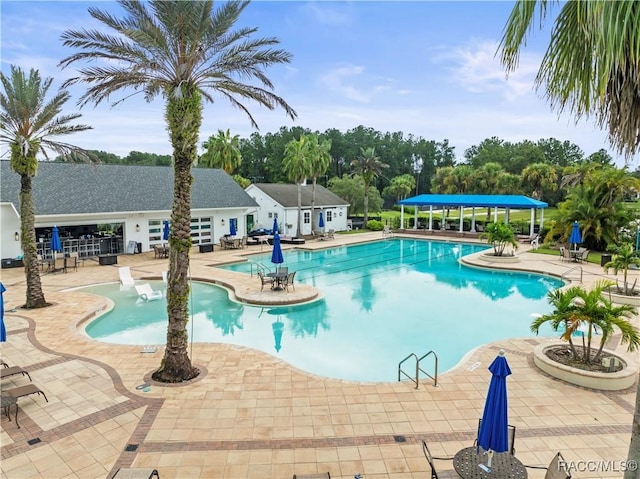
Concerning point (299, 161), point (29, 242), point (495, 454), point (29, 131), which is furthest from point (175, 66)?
point (299, 161)

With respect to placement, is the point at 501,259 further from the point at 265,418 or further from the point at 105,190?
the point at 105,190

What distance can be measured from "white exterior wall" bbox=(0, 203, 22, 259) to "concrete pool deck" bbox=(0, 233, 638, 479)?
13755 millimetres

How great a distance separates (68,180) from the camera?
26.3 metres

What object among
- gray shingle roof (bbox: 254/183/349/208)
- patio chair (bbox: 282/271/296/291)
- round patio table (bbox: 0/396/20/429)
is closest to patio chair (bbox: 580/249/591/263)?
patio chair (bbox: 282/271/296/291)

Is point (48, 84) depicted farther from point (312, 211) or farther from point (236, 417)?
point (312, 211)

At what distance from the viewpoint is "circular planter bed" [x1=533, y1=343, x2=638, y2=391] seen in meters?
9.16

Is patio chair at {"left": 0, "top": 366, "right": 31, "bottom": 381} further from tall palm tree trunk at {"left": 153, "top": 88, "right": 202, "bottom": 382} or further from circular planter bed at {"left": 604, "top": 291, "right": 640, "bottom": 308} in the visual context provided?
circular planter bed at {"left": 604, "top": 291, "right": 640, "bottom": 308}

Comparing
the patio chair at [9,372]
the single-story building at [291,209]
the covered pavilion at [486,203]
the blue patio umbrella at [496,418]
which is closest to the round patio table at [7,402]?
the patio chair at [9,372]

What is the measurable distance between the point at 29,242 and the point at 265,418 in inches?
468

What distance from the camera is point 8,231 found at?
22359 millimetres

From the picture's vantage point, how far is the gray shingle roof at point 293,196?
38.4 meters

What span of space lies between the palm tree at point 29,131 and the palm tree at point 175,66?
564cm

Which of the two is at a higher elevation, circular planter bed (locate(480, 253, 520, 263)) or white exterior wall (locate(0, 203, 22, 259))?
white exterior wall (locate(0, 203, 22, 259))

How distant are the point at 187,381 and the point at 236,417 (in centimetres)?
209
